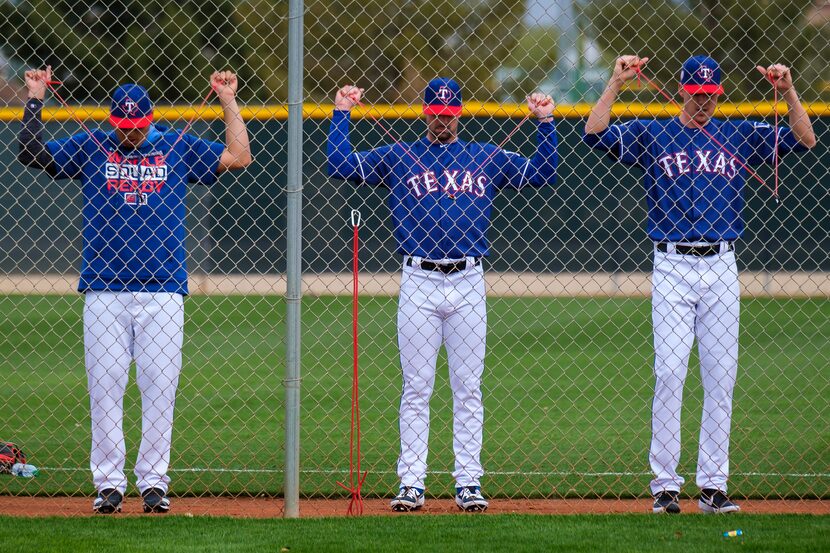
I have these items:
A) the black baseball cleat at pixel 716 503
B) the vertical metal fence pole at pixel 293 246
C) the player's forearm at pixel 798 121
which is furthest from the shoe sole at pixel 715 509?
the vertical metal fence pole at pixel 293 246

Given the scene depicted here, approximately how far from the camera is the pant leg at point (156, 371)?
16.5ft

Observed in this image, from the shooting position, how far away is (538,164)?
5215 millimetres

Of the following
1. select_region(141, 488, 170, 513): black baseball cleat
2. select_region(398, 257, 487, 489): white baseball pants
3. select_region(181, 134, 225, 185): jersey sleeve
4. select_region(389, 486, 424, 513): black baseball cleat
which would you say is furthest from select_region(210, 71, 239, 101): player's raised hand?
select_region(389, 486, 424, 513): black baseball cleat

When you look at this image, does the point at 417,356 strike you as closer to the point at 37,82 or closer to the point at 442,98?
the point at 442,98

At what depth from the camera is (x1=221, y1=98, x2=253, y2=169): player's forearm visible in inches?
199

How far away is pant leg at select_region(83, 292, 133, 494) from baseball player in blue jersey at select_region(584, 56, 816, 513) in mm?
2372

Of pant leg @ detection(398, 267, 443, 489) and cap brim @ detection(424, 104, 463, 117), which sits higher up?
cap brim @ detection(424, 104, 463, 117)

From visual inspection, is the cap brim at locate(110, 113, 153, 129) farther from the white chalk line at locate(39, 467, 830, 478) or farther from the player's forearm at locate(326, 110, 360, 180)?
the white chalk line at locate(39, 467, 830, 478)

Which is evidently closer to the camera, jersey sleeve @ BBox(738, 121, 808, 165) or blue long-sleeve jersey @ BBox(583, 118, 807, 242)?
blue long-sleeve jersey @ BBox(583, 118, 807, 242)

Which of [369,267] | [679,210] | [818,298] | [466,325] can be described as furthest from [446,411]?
[818,298]

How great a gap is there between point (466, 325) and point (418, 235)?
49cm

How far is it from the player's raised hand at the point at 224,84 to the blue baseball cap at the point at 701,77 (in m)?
2.10

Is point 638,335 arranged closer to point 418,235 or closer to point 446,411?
point 446,411

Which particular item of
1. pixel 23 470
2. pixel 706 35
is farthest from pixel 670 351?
pixel 706 35
